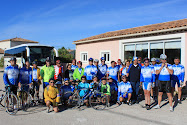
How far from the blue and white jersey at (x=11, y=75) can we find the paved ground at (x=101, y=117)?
3.21 feet

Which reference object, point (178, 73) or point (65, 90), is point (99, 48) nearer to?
point (178, 73)

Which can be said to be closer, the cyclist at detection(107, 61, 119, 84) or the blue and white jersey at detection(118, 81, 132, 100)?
the blue and white jersey at detection(118, 81, 132, 100)

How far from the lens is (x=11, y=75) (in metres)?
5.84

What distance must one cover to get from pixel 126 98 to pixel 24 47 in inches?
461

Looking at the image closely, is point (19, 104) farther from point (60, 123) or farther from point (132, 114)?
point (132, 114)

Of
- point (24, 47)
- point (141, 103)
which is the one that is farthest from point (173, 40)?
point (24, 47)

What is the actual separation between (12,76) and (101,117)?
317 cm

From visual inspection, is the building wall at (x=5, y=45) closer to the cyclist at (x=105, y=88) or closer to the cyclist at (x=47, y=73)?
the cyclist at (x=47, y=73)

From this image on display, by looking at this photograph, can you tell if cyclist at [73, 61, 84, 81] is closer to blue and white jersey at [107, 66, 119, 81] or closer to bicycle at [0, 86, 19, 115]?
blue and white jersey at [107, 66, 119, 81]

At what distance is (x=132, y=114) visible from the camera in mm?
5594

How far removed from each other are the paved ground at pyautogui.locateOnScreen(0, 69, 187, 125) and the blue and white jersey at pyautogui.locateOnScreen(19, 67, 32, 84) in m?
1.00

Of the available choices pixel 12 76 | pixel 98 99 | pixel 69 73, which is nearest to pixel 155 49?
pixel 69 73

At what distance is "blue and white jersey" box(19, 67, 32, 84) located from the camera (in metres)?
6.21

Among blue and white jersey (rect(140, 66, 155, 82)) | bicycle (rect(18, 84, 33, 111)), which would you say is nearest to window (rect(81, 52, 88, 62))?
blue and white jersey (rect(140, 66, 155, 82))
